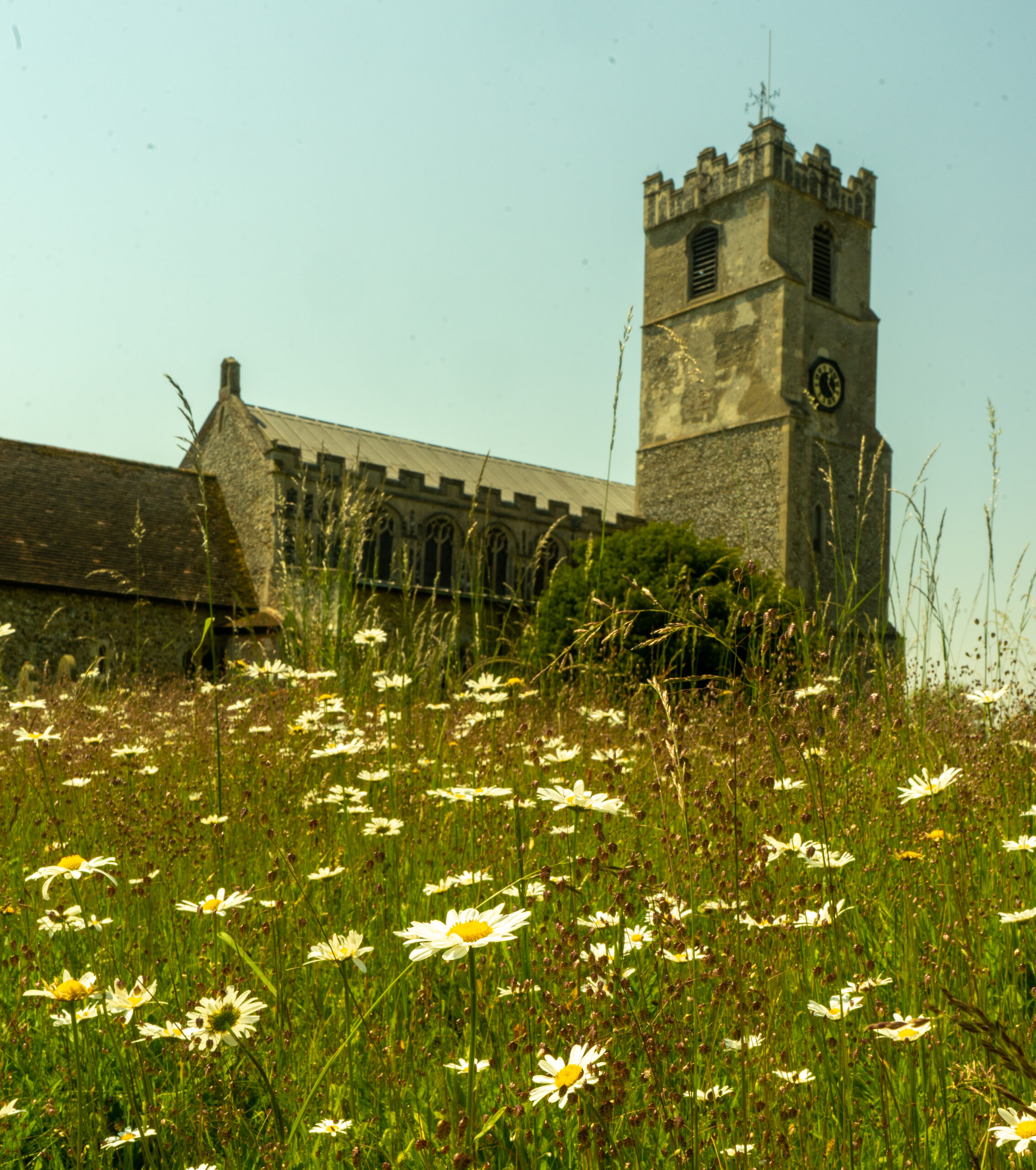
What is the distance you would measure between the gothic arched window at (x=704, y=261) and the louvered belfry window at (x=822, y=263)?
116 inches

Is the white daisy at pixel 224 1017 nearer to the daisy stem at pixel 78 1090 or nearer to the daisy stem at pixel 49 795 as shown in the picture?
the daisy stem at pixel 78 1090

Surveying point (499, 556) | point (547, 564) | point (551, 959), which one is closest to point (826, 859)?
point (551, 959)

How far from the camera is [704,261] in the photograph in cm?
3030

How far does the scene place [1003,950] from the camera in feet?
7.76

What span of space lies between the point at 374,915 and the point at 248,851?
86 cm

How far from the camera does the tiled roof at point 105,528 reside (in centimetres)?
2034

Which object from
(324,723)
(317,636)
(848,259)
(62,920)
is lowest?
(62,920)

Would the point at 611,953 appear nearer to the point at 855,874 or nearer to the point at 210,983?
the point at 210,983

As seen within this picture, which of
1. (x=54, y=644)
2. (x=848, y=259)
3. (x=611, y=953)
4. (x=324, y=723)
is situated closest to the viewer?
(x=611, y=953)

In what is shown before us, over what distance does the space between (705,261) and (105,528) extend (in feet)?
63.2

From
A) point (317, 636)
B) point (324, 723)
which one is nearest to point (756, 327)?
point (317, 636)

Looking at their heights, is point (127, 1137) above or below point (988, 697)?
below

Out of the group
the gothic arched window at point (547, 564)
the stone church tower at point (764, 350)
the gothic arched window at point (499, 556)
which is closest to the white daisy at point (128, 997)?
the gothic arched window at point (547, 564)

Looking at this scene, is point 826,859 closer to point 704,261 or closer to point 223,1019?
point 223,1019
